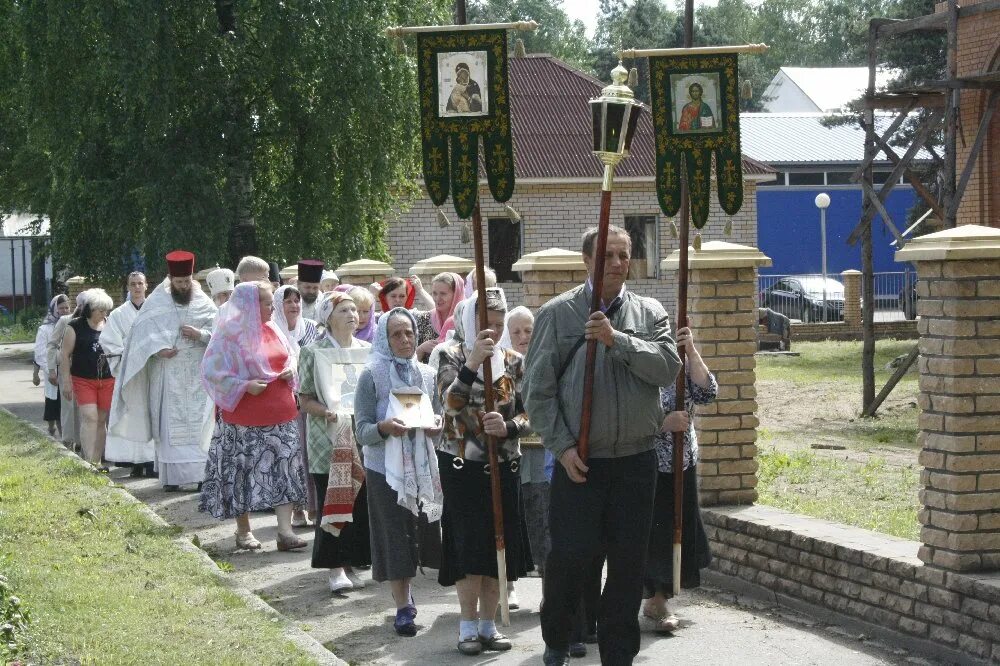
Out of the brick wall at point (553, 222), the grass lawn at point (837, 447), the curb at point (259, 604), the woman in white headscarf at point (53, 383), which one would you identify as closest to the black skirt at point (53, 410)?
the woman in white headscarf at point (53, 383)

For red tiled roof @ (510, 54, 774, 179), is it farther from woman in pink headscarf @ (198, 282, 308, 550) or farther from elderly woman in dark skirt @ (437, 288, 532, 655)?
elderly woman in dark skirt @ (437, 288, 532, 655)

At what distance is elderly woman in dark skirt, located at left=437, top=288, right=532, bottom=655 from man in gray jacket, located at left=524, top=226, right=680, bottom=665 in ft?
3.31

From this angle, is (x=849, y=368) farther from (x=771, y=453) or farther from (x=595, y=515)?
(x=595, y=515)

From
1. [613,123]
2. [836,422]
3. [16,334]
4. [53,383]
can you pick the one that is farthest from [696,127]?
[16,334]

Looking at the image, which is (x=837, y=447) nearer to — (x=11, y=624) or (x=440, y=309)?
(x=440, y=309)

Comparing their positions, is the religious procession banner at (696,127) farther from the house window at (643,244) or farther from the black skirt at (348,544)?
the house window at (643,244)

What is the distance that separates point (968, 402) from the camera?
6590 millimetres

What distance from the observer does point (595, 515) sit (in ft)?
19.7

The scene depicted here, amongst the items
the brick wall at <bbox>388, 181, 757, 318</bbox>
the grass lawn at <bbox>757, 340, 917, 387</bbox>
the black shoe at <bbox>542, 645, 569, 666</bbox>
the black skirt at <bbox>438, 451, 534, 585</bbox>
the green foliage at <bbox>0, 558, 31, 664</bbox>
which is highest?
the brick wall at <bbox>388, 181, 757, 318</bbox>

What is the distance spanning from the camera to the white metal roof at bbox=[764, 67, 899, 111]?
5794cm

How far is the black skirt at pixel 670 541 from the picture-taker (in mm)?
7270

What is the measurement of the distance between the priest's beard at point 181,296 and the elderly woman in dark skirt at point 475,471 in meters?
5.60

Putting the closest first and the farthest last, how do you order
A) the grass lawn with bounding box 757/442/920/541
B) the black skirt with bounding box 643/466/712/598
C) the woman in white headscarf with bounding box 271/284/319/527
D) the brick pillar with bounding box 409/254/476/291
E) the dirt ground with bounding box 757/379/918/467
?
the black skirt with bounding box 643/466/712/598 < the grass lawn with bounding box 757/442/920/541 < the woman in white headscarf with bounding box 271/284/319/527 < the brick pillar with bounding box 409/254/476/291 < the dirt ground with bounding box 757/379/918/467

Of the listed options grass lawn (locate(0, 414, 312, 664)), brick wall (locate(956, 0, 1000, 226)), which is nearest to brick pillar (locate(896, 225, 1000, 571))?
grass lawn (locate(0, 414, 312, 664))
